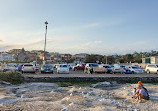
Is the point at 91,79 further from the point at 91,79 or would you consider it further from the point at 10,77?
the point at 10,77

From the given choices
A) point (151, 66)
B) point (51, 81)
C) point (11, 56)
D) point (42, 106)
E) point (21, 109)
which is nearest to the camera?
point (21, 109)

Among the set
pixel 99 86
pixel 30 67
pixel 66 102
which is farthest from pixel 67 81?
pixel 66 102

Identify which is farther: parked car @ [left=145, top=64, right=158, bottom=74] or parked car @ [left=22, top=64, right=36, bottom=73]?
parked car @ [left=145, top=64, right=158, bottom=74]

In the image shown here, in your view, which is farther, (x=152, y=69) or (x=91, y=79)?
(x=152, y=69)

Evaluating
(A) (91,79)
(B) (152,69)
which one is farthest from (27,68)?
(B) (152,69)

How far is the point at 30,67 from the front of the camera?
84.3 feet

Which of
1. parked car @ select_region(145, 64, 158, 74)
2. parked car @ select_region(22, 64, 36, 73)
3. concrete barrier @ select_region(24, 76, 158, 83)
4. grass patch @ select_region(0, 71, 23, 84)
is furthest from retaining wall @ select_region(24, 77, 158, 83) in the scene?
parked car @ select_region(145, 64, 158, 74)

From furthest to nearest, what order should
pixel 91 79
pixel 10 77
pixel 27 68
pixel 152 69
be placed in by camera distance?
pixel 152 69
pixel 27 68
pixel 91 79
pixel 10 77

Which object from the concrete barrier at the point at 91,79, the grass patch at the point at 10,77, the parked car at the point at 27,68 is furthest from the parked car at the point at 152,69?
the grass patch at the point at 10,77

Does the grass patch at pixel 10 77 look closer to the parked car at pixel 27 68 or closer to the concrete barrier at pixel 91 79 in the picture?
the concrete barrier at pixel 91 79

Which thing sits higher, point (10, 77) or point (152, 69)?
point (152, 69)

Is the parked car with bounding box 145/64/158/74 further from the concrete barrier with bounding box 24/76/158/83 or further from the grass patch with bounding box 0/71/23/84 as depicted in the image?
the grass patch with bounding box 0/71/23/84

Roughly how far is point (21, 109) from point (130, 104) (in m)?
5.78

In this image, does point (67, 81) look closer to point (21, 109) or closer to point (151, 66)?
point (21, 109)
